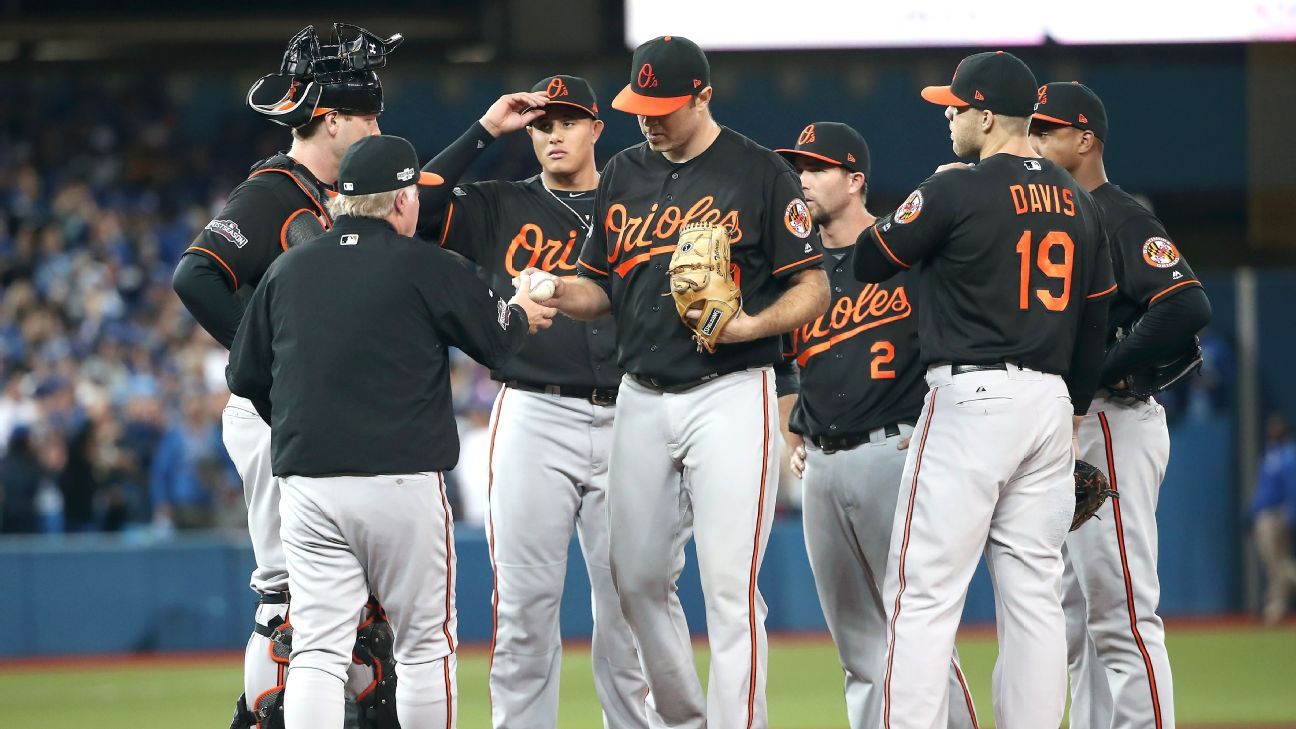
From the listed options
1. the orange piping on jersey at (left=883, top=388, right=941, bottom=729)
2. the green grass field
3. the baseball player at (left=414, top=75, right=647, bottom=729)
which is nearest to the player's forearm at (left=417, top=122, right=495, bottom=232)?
the baseball player at (left=414, top=75, right=647, bottom=729)

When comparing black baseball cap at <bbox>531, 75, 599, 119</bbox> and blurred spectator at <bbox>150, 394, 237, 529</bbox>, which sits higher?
black baseball cap at <bbox>531, 75, 599, 119</bbox>

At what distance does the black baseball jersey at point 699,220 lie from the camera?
14.8 ft

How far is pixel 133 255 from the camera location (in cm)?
1448

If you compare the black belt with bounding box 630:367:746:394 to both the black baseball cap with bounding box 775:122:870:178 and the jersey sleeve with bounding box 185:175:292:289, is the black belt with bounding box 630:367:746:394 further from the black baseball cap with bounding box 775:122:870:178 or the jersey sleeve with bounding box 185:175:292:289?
the jersey sleeve with bounding box 185:175:292:289

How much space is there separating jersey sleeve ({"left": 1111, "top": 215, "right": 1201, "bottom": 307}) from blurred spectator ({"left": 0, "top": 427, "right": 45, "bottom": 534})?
892 centimetres

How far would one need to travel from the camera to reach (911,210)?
4434 millimetres

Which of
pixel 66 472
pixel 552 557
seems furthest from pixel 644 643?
pixel 66 472

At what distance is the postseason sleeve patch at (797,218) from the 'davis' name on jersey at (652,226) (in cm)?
14

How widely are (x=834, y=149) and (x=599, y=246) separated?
3.42ft

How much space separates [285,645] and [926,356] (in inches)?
82.3

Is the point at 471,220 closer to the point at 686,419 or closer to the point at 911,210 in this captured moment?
the point at 686,419

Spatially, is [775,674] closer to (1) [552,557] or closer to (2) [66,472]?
(1) [552,557]

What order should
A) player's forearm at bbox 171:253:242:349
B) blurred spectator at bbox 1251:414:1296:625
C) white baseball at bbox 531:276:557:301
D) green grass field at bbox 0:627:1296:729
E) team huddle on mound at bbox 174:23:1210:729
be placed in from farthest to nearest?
blurred spectator at bbox 1251:414:1296:625 → green grass field at bbox 0:627:1296:729 → player's forearm at bbox 171:253:242:349 → white baseball at bbox 531:276:557:301 → team huddle on mound at bbox 174:23:1210:729

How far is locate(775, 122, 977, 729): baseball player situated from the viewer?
5008 mm
